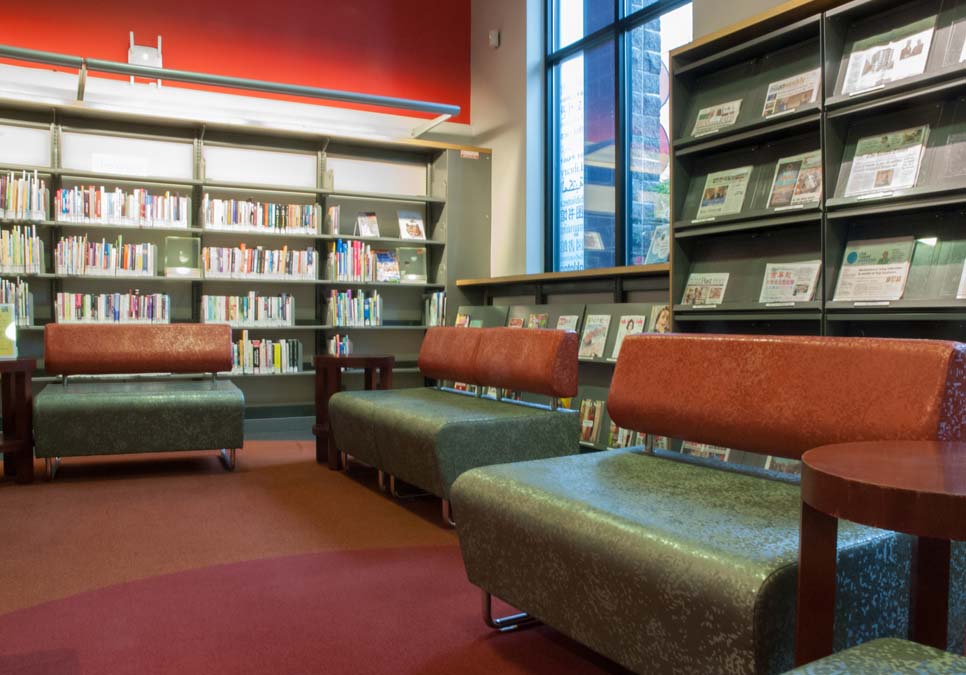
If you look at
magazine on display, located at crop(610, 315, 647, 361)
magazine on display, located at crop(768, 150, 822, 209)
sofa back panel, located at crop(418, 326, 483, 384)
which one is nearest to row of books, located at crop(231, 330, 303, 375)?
sofa back panel, located at crop(418, 326, 483, 384)

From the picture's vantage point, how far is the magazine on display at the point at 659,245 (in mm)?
4996

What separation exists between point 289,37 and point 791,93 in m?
4.24

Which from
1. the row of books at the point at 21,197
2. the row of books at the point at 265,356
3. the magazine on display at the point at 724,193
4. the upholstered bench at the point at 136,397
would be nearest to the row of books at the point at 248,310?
the row of books at the point at 265,356

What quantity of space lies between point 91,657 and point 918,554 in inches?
72.0

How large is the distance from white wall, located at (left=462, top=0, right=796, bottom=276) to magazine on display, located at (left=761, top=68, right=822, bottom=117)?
9.39 feet

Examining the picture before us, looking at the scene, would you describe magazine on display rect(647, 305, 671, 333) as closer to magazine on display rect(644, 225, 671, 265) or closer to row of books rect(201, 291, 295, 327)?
magazine on display rect(644, 225, 671, 265)

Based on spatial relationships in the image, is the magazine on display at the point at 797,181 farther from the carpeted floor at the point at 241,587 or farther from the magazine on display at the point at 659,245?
the carpeted floor at the point at 241,587

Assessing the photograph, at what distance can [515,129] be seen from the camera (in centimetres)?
633

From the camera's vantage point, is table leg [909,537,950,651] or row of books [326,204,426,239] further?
row of books [326,204,426,239]

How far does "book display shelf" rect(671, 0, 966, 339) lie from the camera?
2844 mm

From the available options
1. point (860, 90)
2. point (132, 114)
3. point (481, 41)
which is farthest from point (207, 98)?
point (860, 90)

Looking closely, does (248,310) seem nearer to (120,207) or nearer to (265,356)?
(265,356)

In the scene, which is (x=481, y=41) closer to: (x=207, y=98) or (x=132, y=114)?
(x=207, y=98)

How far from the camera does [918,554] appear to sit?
1.34 metres
